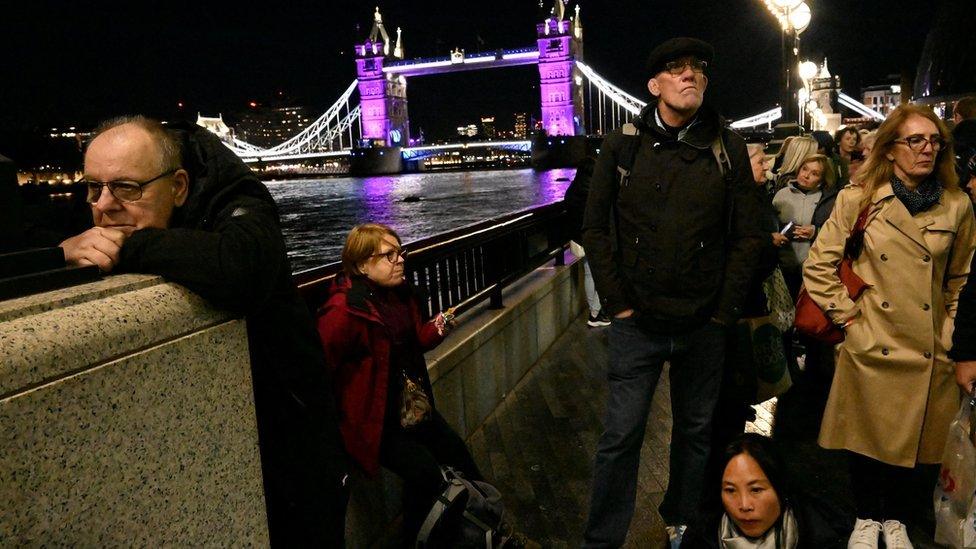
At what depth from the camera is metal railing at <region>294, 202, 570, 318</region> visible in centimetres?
307

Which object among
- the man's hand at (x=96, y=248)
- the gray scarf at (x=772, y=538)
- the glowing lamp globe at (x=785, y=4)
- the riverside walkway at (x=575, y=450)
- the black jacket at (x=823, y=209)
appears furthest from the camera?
the glowing lamp globe at (x=785, y=4)

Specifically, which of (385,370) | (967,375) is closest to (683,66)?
(967,375)

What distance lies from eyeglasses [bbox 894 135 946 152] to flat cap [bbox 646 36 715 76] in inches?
33.7

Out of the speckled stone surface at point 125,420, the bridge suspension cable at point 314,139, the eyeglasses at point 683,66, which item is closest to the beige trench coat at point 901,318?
the eyeglasses at point 683,66

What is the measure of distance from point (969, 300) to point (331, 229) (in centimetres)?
3723

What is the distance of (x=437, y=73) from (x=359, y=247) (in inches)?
3801

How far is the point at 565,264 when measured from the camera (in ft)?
21.5

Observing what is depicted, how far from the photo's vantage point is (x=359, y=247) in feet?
8.49

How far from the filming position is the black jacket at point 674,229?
2.33 m

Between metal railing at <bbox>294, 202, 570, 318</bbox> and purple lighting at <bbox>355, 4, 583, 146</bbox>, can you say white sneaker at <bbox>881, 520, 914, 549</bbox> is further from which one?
purple lighting at <bbox>355, 4, 583, 146</bbox>

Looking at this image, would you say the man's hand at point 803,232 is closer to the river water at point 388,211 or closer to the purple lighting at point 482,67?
the river water at point 388,211

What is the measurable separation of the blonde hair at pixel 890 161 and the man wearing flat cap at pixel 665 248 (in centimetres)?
59

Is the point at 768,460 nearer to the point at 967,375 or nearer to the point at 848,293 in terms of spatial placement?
the point at 967,375

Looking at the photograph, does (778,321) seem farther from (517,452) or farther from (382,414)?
(382,414)
